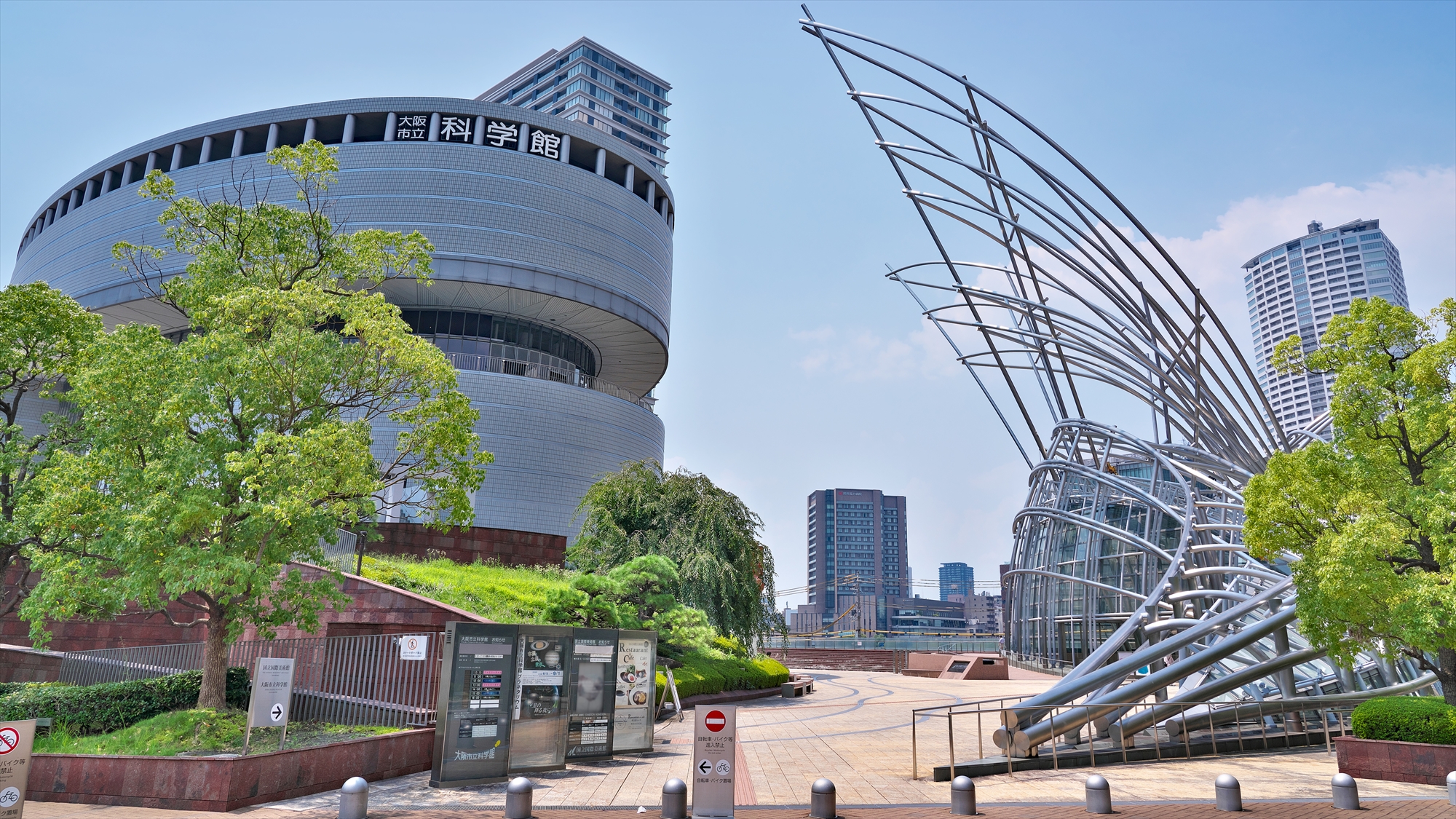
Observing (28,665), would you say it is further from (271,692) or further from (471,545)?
(271,692)

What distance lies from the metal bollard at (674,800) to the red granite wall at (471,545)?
22.1 meters

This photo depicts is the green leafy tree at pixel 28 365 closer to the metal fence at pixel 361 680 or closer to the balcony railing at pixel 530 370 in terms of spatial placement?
the metal fence at pixel 361 680

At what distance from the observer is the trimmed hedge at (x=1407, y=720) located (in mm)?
12273

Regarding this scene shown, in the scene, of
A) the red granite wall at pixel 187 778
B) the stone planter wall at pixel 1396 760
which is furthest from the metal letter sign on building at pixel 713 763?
the stone planter wall at pixel 1396 760

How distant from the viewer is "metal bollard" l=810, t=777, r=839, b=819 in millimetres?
9789

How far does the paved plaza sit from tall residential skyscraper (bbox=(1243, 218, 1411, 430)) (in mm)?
190498

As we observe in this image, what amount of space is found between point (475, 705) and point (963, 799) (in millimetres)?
6624

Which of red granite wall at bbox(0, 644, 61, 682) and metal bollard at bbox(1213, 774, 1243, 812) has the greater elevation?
red granite wall at bbox(0, 644, 61, 682)

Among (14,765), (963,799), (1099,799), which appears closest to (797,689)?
(963,799)

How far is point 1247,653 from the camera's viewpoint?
2133 centimetres

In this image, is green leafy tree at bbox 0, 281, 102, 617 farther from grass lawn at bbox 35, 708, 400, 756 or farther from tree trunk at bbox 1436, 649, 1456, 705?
tree trunk at bbox 1436, 649, 1456, 705

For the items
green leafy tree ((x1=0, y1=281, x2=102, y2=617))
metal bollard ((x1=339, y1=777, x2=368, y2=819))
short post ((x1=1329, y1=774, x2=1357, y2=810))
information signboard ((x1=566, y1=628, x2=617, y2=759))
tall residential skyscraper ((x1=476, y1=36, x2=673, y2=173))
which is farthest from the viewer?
tall residential skyscraper ((x1=476, y1=36, x2=673, y2=173))

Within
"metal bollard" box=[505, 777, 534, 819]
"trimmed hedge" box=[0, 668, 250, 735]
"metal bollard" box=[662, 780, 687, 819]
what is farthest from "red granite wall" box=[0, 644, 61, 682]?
"metal bollard" box=[662, 780, 687, 819]

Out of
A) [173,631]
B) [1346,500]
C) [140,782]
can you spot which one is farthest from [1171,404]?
[173,631]
